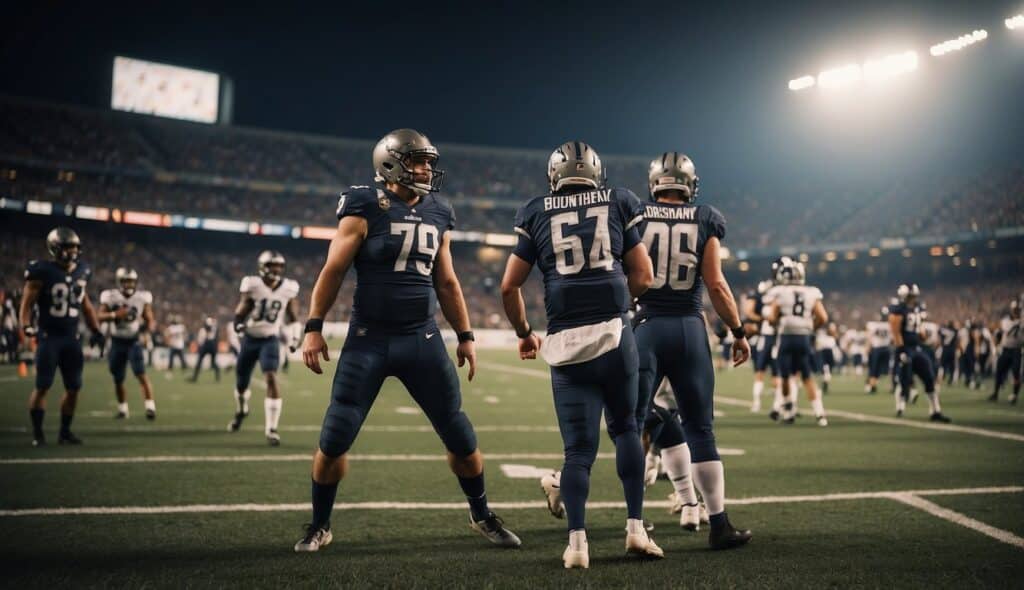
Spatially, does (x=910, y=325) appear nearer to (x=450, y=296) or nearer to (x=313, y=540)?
(x=450, y=296)

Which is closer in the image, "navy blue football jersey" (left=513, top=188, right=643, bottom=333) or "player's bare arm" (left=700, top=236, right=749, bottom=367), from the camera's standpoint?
"navy blue football jersey" (left=513, top=188, right=643, bottom=333)

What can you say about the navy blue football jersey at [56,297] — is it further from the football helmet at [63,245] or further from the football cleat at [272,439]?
the football cleat at [272,439]

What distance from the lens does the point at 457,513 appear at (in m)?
5.12

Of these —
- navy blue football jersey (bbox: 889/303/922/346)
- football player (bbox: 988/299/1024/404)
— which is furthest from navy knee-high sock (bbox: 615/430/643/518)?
football player (bbox: 988/299/1024/404)

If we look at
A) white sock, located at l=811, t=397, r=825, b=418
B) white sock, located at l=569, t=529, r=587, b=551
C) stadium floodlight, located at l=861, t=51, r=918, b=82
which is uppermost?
stadium floodlight, located at l=861, t=51, r=918, b=82

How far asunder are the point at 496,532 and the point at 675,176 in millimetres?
2216

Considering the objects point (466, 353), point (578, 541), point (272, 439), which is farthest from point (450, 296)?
point (272, 439)

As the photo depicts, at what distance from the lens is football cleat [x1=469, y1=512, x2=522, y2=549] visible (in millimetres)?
4293

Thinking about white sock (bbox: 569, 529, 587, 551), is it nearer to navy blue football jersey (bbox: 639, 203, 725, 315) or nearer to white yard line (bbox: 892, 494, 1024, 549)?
navy blue football jersey (bbox: 639, 203, 725, 315)

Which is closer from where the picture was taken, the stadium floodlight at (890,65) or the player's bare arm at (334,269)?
the player's bare arm at (334,269)

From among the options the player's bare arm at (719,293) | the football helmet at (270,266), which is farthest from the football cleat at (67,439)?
the player's bare arm at (719,293)

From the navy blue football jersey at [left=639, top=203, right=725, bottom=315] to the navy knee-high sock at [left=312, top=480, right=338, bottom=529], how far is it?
1993mm

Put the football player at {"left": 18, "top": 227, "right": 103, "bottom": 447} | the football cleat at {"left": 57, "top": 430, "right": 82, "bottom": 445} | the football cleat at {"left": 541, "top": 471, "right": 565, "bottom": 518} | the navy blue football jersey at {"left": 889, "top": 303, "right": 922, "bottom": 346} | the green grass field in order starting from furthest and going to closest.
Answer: the navy blue football jersey at {"left": 889, "top": 303, "right": 922, "bottom": 346} → the football cleat at {"left": 57, "top": 430, "right": 82, "bottom": 445} → the football player at {"left": 18, "top": 227, "right": 103, "bottom": 447} → the football cleat at {"left": 541, "top": 471, "right": 565, "bottom": 518} → the green grass field

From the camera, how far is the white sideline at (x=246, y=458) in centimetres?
697
